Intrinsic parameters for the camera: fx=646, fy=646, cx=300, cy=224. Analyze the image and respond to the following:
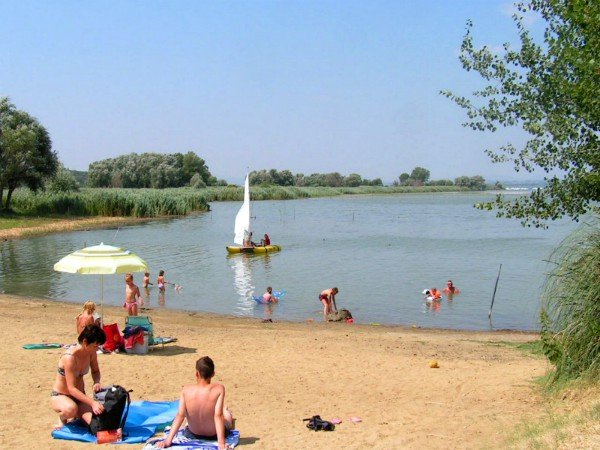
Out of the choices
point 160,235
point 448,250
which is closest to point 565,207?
point 448,250

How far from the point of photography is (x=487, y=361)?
37.8ft

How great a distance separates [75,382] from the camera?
7430 millimetres

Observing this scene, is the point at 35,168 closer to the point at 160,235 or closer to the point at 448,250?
the point at 160,235

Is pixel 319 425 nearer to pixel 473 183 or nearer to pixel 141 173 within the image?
pixel 141 173

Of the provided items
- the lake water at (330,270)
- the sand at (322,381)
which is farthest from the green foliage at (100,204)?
the sand at (322,381)

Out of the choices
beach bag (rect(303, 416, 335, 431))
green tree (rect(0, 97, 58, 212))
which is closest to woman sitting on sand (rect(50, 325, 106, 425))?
beach bag (rect(303, 416, 335, 431))

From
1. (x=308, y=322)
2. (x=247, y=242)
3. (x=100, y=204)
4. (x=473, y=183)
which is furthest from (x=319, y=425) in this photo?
(x=473, y=183)

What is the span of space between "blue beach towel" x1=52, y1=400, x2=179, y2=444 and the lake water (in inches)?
360

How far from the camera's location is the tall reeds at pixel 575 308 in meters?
7.87

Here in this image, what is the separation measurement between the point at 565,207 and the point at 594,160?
1237mm

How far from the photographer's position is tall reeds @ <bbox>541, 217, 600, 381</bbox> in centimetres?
787

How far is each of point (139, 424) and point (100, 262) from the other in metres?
4.35

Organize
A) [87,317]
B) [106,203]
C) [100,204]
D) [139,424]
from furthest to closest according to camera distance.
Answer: [106,203]
[100,204]
[87,317]
[139,424]

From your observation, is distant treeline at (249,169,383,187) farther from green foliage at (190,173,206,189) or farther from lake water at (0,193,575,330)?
lake water at (0,193,575,330)
